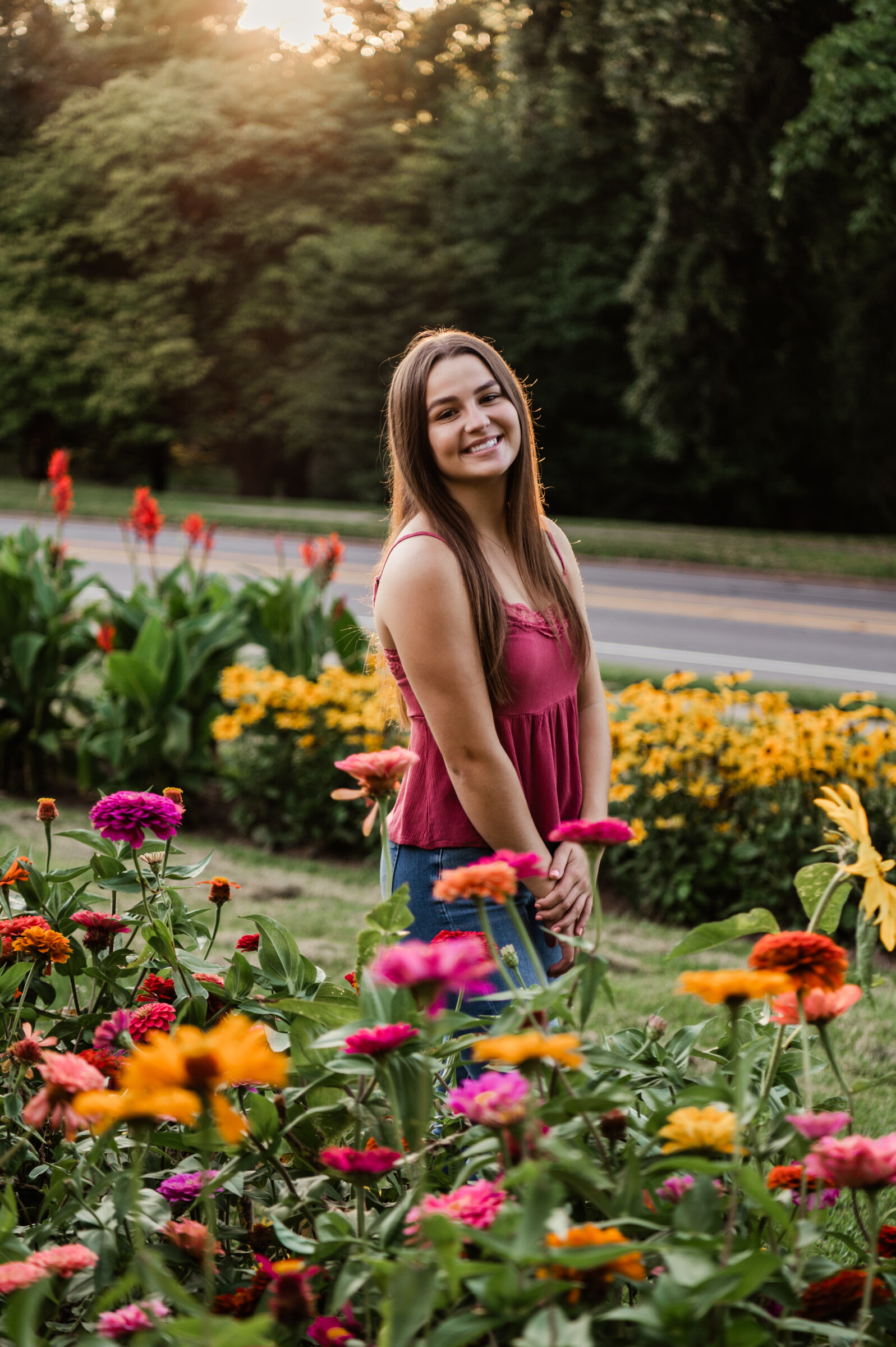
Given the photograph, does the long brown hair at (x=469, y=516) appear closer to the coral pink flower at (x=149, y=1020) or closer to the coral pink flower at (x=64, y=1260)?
the coral pink flower at (x=149, y=1020)

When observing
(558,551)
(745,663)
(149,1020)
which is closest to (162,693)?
(558,551)

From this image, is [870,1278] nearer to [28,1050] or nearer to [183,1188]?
[183,1188]

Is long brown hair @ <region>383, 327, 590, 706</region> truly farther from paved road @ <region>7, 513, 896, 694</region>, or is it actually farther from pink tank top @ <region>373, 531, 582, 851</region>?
paved road @ <region>7, 513, 896, 694</region>

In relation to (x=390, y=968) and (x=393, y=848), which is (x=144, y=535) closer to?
(x=393, y=848)

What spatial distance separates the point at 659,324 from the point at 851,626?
663 cm

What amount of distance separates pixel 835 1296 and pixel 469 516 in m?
1.27

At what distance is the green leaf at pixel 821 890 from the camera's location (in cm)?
124

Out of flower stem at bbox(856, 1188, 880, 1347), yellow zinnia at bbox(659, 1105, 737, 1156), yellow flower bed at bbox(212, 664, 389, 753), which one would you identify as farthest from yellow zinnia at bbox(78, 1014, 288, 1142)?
yellow flower bed at bbox(212, 664, 389, 753)

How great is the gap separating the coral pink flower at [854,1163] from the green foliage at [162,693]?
13.1 feet

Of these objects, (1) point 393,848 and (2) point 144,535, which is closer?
(1) point 393,848

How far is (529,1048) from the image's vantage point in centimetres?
83

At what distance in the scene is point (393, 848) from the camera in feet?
6.47

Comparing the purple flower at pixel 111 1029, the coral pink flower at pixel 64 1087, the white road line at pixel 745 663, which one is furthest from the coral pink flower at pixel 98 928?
the white road line at pixel 745 663

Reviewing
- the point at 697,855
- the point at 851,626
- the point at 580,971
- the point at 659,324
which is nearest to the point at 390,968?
the point at 580,971
